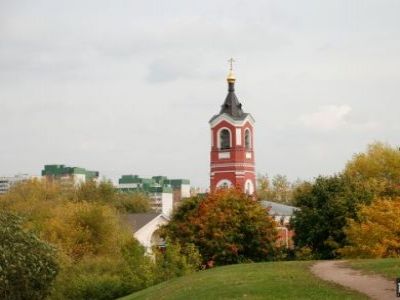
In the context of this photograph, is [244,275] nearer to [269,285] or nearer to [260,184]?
[269,285]

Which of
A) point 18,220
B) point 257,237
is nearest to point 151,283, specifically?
point 18,220

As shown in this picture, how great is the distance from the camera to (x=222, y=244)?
44656 mm

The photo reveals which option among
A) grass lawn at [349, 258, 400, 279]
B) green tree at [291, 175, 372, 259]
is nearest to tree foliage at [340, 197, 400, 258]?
green tree at [291, 175, 372, 259]

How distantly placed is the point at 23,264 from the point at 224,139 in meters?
42.5

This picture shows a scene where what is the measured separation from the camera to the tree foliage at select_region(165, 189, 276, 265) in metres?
44.8

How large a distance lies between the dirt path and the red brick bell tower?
152 ft

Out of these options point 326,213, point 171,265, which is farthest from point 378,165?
point 171,265

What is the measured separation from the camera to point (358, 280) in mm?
24125

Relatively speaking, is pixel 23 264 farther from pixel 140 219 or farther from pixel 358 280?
pixel 140 219

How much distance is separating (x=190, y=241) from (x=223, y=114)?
30.9 m

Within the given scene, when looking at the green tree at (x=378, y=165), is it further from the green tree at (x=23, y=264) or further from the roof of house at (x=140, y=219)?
the green tree at (x=23, y=264)

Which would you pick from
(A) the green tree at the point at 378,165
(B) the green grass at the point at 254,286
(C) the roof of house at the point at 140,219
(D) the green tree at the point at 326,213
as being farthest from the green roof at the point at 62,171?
(B) the green grass at the point at 254,286

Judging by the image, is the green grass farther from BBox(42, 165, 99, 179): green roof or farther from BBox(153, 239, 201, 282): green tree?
BBox(42, 165, 99, 179): green roof

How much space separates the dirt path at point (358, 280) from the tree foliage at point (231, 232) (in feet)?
52.5
